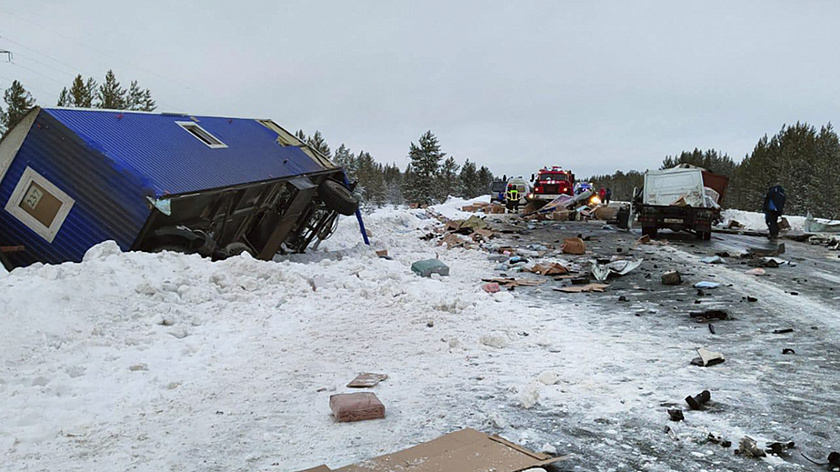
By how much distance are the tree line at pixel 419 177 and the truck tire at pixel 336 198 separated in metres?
37.0

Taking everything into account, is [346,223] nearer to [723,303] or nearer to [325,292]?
[325,292]

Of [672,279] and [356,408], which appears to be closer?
[356,408]

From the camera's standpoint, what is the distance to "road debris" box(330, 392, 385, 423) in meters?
3.66

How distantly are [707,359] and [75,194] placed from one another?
8845 millimetres

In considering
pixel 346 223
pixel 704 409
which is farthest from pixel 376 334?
pixel 346 223

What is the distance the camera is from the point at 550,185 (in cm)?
3134

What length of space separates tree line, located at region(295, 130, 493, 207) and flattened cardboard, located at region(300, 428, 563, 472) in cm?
4764

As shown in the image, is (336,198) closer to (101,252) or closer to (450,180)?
(101,252)

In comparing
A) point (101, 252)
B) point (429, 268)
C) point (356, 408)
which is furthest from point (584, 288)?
point (101, 252)

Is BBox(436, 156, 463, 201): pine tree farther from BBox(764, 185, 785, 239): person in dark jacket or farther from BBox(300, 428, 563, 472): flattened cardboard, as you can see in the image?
BBox(300, 428, 563, 472): flattened cardboard

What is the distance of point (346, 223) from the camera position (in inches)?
660

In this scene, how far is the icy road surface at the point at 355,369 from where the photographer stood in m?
3.28

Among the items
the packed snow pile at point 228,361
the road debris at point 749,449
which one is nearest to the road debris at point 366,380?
the packed snow pile at point 228,361

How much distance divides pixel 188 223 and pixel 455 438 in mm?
7205
